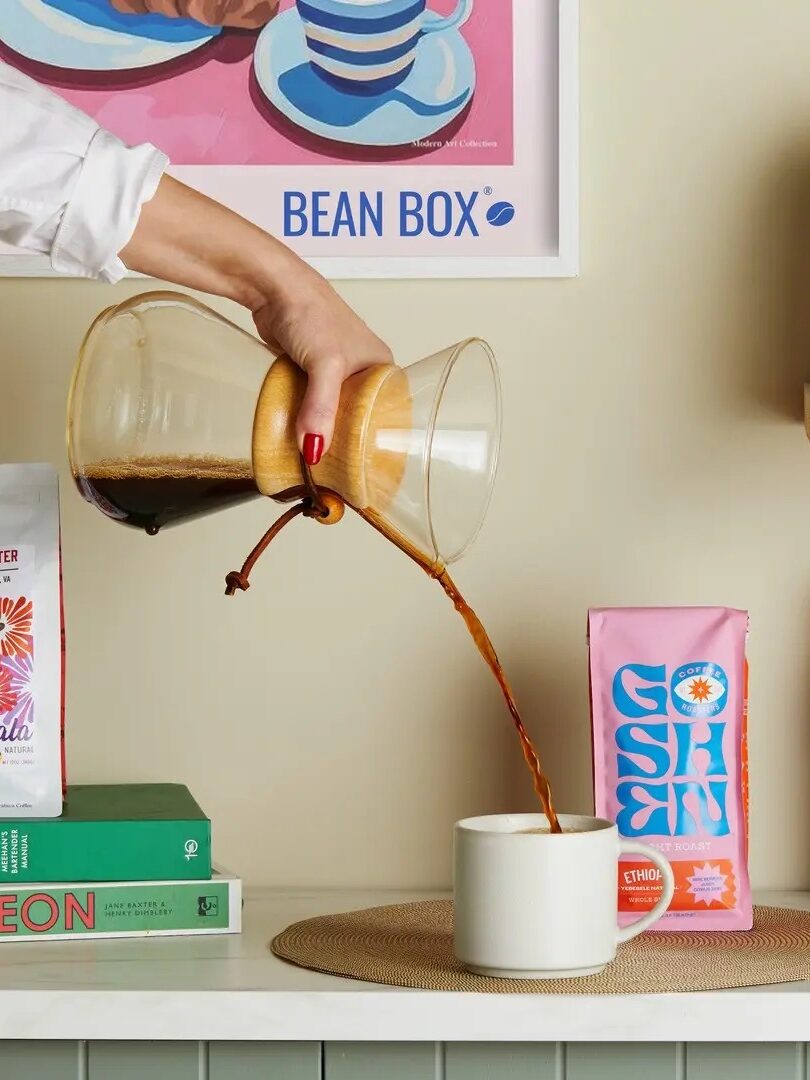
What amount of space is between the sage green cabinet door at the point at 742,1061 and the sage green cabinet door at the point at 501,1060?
0.09m

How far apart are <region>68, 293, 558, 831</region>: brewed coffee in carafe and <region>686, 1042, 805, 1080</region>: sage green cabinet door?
7.2 inches

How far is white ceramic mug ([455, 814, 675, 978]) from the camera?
867 mm

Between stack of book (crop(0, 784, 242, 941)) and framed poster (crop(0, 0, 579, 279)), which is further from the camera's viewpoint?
framed poster (crop(0, 0, 579, 279))

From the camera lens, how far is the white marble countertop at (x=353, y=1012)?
2.76 feet

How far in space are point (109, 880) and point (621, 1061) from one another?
382 mm

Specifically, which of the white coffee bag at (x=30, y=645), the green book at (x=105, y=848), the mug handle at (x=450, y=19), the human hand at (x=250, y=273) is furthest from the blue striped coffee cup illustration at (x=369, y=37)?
the green book at (x=105, y=848)

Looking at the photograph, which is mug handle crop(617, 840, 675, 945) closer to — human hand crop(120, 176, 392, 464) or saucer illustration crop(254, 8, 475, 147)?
human hand crop(120, 176, 392, 464)

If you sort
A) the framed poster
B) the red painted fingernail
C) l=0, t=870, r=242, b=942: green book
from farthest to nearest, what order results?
the framed poster < l=0, t=870, r=242, b=942: green book < the red painted fingernail

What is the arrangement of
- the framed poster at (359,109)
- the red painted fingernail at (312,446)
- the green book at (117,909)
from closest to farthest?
the red painted fingernail at (312,446) < the green book at (117,909) < the framed poster at (359,109)

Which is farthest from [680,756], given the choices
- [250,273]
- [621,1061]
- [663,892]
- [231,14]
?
[231,14]

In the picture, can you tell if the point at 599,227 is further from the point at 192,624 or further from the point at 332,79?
the point at 192,624

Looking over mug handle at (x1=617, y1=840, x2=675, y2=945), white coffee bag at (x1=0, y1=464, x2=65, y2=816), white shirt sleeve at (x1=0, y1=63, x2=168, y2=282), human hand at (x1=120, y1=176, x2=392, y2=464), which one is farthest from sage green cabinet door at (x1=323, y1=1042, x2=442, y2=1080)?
white shirt sleeve at (x1=0, y1=63, x2=168, y2=282)

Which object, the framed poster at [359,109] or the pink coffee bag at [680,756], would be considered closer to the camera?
the pink coffee bag at [680,756]

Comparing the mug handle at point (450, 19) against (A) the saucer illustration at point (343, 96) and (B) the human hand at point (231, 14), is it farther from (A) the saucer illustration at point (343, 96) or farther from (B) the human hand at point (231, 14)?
(B) the human hand at point (231, 14)
